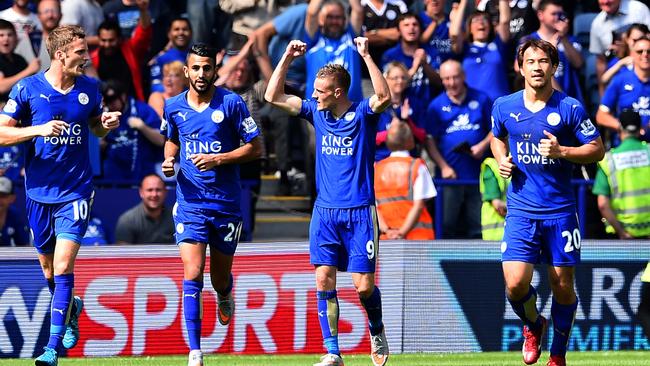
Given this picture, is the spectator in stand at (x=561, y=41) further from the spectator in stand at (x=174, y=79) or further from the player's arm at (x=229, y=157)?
the player's arm at (x=229, y=157)

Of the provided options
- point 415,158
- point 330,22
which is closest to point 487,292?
point 415,158

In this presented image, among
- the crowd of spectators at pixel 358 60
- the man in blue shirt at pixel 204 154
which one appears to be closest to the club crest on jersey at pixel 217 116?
the man in blue shirt at pixel 204 154

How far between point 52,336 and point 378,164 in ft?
16.7

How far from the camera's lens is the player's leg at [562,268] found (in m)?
10.7

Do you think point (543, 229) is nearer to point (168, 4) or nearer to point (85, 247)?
point (85, 247)

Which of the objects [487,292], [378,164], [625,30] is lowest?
[487,292]

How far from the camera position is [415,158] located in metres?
14.8

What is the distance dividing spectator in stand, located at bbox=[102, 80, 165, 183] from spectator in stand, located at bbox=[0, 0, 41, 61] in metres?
1.36

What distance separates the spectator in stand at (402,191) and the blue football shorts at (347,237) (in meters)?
3.11

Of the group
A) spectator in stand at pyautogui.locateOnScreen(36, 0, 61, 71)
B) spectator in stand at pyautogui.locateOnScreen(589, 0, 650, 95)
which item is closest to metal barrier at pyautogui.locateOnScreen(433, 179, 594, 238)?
spectator in stand at pyautogui.locateOnScreen(589, 0, 650, 95)

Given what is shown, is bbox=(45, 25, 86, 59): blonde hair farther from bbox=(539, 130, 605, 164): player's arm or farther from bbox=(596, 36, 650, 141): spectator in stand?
bbox=(596, 36, 650, 141): spectator in stand

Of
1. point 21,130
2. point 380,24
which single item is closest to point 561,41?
point 380,24

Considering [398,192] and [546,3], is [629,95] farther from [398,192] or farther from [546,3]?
[398,192]

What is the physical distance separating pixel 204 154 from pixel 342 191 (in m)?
1.22
